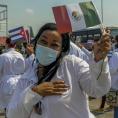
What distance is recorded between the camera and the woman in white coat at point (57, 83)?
3.09 m

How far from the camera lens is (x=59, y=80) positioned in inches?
125

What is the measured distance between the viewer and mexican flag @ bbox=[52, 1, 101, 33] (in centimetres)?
324

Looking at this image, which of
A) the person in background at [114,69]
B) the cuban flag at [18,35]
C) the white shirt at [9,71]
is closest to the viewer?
the person in background at [114,69]

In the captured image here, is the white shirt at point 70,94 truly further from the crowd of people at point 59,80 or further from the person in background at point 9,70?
the person in background at point 9,70

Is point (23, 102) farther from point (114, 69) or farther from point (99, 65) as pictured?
point (114, 69)

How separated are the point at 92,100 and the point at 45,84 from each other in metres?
10.5

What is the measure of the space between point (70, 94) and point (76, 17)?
0.55m

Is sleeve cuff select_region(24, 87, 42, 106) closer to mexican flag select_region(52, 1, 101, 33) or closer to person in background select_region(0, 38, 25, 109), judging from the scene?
mexican flag select_region(52, 1, 101, 33)

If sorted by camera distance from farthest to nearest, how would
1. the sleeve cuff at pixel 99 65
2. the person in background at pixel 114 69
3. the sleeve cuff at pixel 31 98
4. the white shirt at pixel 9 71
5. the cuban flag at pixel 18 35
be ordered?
the cuban flag at pixel 18 35 → the white shirt at pixel 9 71 → the person in background at pixel 114 69 → the sleeve cuff at pixel 31 98 → the sleeve cuff at pixel 99 65

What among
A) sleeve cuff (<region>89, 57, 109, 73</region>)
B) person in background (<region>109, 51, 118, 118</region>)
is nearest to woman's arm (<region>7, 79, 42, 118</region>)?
sleeve cuff (<region>89, 57, 109, 73</region>)

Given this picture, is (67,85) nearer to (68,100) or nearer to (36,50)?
(68,100)

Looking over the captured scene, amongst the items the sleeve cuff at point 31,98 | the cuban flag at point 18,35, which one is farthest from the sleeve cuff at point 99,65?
the cuban flag at point 18,35

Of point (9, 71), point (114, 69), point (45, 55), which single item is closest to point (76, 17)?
point (45, 55)

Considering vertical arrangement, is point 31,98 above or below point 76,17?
below
